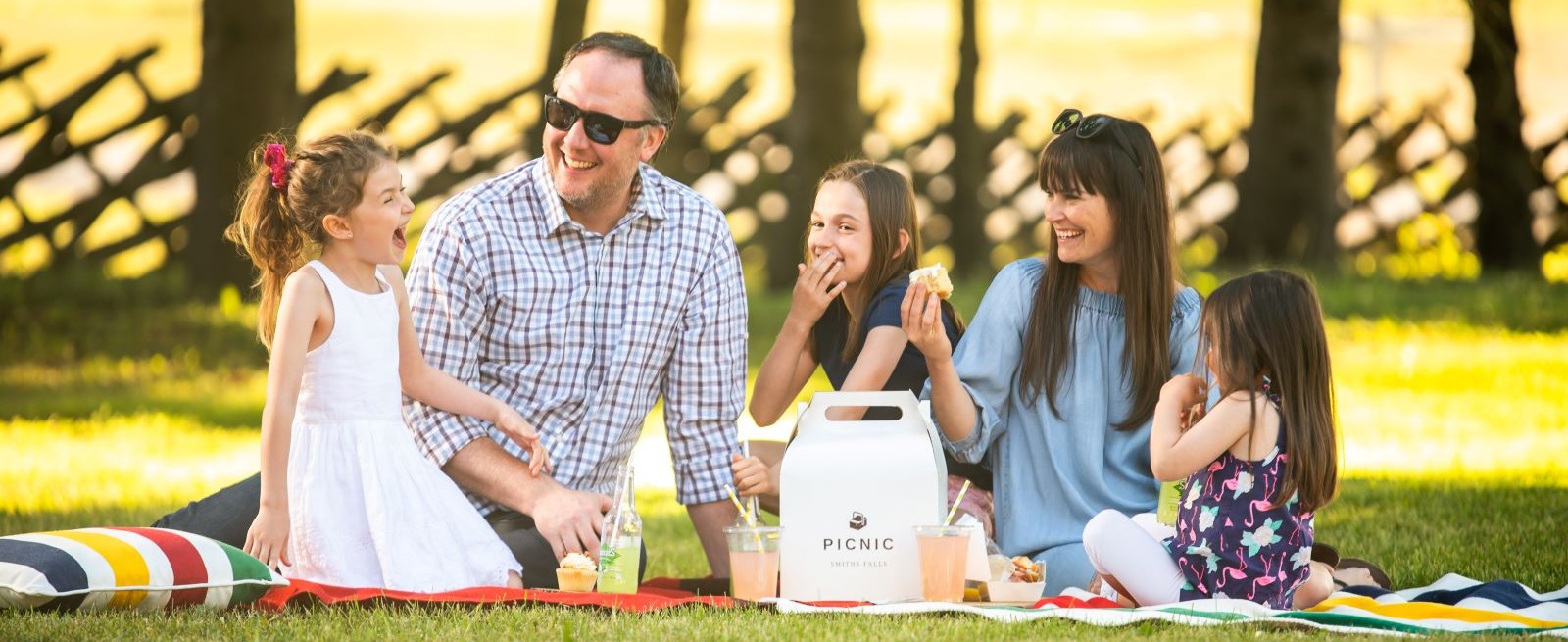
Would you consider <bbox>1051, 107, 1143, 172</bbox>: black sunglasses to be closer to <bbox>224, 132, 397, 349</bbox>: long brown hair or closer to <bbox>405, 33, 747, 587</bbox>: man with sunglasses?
<bbox>405, 33, 747, 587</bbox>: man with sunglasses

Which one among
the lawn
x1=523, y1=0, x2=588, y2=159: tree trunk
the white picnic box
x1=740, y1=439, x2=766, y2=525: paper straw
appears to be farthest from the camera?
x1=523, y1=0, x2=588, y2=159: tree trunk

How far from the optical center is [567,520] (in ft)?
13.1

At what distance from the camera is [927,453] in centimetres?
378

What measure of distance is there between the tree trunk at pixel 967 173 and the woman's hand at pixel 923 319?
32.2 ft

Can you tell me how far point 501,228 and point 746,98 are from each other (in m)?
11.0

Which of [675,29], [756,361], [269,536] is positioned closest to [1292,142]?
[756,361]

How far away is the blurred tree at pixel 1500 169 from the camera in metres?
12.7

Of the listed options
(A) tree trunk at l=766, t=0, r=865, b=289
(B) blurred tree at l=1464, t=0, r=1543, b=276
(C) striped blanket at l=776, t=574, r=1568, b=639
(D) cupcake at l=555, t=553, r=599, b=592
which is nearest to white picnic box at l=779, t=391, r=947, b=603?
(C) striped blanket at l=776, t=574, r=1568, b=639

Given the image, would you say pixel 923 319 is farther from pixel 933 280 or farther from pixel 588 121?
pixel 588 121

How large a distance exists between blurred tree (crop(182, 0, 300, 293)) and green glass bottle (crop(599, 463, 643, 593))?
6830 millimetres

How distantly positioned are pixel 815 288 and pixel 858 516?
76cm

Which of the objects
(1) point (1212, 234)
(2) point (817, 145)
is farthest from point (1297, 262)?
(1) point (1212, 234)

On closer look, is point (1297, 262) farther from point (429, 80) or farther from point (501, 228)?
point (501, 228)

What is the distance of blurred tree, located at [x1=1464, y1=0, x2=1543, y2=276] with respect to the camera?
12727mm
